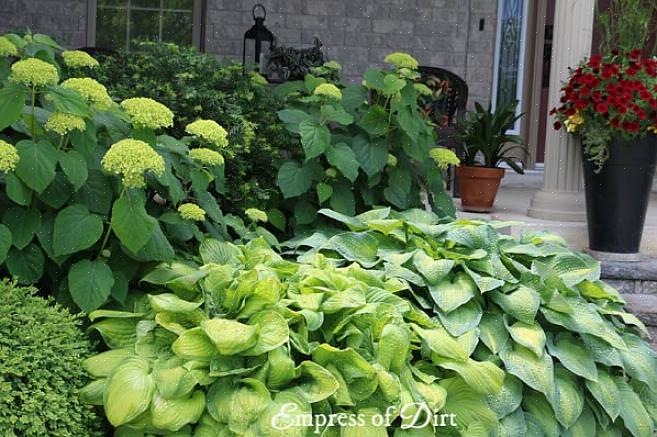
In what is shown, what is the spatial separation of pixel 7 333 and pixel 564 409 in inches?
60.9

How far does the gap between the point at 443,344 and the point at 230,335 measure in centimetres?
63

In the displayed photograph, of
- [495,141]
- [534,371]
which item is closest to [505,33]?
[495,141]

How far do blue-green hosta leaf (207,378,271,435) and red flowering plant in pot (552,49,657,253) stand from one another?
2254mm

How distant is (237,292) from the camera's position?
A: 8.58ft

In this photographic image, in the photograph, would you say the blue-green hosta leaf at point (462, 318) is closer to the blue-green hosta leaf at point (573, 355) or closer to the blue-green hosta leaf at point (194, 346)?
the blue-green hosta leaf at point (573, 355)

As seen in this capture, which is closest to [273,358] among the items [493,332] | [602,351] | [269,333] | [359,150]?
[269,333]

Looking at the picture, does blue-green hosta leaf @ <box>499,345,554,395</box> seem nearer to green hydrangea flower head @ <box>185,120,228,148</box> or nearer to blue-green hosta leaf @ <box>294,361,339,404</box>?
blue-green hosta leaf @ <box>294,361,339,404</box>

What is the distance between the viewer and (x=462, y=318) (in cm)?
289

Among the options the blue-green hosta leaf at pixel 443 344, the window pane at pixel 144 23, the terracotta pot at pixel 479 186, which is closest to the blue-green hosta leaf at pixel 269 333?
the blue-green hosta leaf at pixel 443 344

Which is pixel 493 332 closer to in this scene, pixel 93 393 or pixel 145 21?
pixel 93 393

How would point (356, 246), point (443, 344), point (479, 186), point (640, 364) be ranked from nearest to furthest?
point (443, 344) → point (640, 364) → point (356, 246) → point (479, 186)

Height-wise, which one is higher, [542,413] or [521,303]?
[521,303]

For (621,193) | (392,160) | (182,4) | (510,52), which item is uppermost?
(182,4)

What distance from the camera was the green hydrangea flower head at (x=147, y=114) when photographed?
2.59 metres
